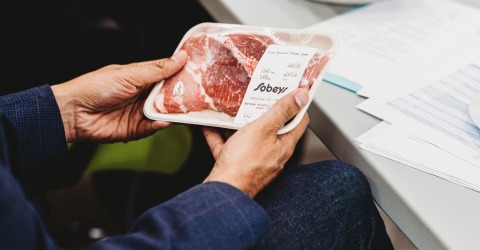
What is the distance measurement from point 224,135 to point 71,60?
0.44 m

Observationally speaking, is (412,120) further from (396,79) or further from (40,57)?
(40,57)

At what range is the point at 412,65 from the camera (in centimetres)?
86

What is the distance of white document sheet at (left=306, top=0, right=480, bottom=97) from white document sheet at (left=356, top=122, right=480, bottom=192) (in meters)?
0.09

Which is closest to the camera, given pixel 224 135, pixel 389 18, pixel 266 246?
pixel 266 246

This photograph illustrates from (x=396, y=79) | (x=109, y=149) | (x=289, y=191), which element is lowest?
(x=109, y=149)

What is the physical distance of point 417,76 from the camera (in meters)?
0.83

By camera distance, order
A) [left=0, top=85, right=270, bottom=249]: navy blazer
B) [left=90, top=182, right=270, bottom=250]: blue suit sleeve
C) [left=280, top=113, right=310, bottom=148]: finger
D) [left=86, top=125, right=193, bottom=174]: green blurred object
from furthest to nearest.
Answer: [left=86, top=125, right=193, bottom=174]: green blurred object → [left=280, top=113, right=310, bottom=148]: finger → [left=90, top=182, right=270, bottom=250]: blue suit sleeve → [left=0, top=85, right=270, bottom=249]: navy blazer

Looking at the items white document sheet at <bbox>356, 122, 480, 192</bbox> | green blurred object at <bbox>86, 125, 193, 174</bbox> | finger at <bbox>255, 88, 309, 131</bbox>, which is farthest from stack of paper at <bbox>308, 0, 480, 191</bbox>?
green blurred object at <bbox>86, 125, 193, 174</bbox>

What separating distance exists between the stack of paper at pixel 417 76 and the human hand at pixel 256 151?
12 centimetres

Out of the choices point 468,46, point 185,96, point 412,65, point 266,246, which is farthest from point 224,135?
point 468,46

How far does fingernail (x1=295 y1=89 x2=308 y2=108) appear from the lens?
0.71 meters

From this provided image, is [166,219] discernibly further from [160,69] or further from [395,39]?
[395,39]

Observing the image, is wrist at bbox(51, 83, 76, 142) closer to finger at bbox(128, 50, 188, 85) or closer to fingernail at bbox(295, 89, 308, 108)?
finger at bbox(128, 50, 188, 85)

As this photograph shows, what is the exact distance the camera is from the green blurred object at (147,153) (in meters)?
1.07
